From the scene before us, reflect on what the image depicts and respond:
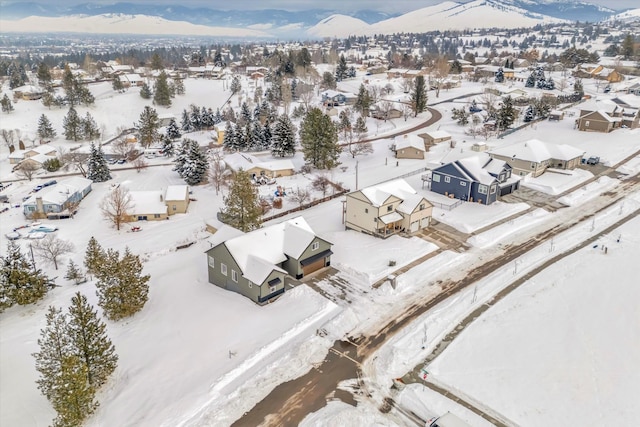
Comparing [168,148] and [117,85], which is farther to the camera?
[117,85]

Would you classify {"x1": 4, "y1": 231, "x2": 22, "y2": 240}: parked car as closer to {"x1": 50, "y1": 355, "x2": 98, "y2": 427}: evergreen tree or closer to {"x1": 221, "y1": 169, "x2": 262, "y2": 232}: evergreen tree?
Result: {"x1": 221, "y1": 169, "x2": 262, "y2": 232}: evergreen tree

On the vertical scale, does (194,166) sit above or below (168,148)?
above

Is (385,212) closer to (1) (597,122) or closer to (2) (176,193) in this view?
(2) (176,193)

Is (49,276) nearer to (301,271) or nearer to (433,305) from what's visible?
(301,271)

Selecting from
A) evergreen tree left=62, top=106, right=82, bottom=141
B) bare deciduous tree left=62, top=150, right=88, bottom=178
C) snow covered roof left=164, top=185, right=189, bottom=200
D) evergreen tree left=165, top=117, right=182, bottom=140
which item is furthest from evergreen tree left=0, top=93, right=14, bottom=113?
snow covered roof left=164, top=185, right=189, bottom=200

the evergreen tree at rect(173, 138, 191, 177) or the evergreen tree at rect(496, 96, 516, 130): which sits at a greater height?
the evergreen tree at rect(496, 96, 516, 130)

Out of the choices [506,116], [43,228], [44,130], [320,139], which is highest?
[506,116]

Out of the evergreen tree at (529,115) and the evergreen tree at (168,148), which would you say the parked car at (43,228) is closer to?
the evergreen tree at (168,148)

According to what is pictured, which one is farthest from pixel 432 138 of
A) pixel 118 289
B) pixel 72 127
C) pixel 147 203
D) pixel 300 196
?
pixel 72 127
